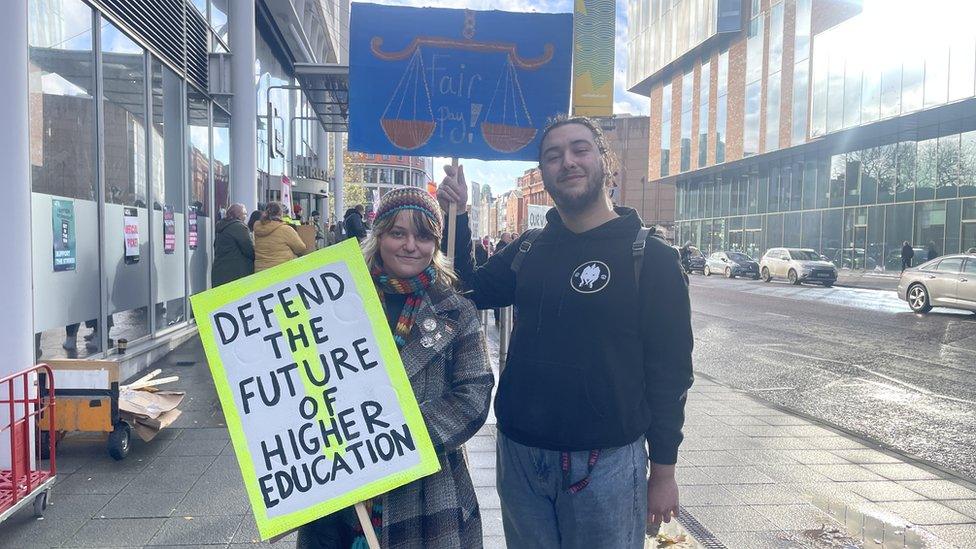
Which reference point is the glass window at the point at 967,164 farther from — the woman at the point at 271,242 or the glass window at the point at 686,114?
the woman at the point at 271,242

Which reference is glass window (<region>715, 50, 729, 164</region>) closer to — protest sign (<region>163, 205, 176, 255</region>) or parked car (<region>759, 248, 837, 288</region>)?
parked car (<region>759, 248, 837, 288</region>)

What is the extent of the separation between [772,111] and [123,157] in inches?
1615

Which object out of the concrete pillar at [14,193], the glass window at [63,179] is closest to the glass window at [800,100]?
the glass window at [63,179]

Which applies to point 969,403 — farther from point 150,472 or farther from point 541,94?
point 150,472

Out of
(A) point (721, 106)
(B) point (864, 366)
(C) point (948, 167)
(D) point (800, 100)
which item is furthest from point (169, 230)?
(A) point (721, 106)

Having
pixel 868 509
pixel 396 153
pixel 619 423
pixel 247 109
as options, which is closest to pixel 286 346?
pixel 619 423

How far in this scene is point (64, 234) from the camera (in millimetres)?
6574

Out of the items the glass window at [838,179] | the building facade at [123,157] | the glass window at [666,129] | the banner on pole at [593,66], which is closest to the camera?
the building facade at [123,157]

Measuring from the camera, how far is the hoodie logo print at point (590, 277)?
7.16 ft

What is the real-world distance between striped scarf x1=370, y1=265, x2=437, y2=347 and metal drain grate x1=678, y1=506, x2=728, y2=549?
7.51 feet

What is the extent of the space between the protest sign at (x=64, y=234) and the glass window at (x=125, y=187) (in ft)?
2.33

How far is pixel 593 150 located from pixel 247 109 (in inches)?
431

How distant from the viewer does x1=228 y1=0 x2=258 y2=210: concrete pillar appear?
38.9ft

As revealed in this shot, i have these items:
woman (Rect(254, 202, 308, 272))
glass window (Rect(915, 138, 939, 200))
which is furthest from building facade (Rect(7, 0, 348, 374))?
glass window (Rect(915, 138, 939, 200))
